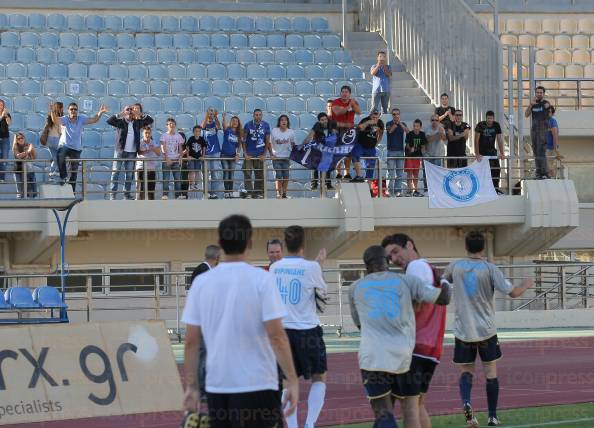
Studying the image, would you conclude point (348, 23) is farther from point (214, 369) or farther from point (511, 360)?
point (214, 369)

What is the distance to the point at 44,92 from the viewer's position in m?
28.6

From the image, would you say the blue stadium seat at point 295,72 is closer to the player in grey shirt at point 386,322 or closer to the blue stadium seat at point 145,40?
the blue stadium seat at point 145,40

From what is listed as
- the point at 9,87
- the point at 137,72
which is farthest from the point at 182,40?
the point at 9,87

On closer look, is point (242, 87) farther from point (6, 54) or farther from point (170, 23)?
Result: point (6, 54)

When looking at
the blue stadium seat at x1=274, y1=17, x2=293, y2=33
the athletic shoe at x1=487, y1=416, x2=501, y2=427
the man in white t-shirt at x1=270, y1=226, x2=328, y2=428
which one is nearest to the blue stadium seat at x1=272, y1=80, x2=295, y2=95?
the blue stadium seat at x1=274, y1=17, x2=293, y2=33

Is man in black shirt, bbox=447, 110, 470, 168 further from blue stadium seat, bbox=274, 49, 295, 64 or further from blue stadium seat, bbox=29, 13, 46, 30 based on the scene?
blue stadium seat, bbox=29, 13, 46, 30

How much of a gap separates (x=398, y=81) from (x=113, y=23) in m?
7.14

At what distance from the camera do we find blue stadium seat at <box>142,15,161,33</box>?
32281 millimetres

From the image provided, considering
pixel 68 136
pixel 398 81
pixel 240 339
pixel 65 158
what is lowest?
pixel 240 339

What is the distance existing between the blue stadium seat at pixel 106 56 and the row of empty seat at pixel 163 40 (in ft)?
1.57

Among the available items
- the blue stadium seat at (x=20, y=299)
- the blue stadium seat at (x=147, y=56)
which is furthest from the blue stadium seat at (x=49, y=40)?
the blue stadium seat at (x=20, y=299)

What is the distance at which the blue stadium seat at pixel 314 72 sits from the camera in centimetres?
3095

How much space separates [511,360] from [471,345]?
7.14 m

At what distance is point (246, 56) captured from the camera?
31328mm
